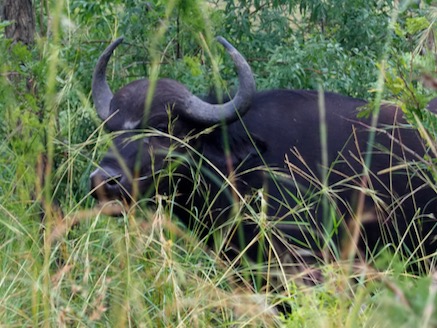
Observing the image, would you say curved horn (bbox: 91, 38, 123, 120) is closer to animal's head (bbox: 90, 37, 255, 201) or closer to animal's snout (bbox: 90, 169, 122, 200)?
animal's head (bbox: 90, 37, 255, 201)

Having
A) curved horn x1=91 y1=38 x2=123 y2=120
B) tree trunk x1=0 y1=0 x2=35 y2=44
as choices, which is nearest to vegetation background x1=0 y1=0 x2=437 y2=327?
tree trunk x1=0 y1=0 x2=35 y2=44

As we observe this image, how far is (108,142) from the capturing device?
15.6 feet

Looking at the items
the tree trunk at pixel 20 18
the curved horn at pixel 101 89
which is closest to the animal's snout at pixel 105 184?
the curved horn at pixel 101 89

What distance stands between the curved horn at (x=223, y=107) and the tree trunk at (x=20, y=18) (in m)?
1.49

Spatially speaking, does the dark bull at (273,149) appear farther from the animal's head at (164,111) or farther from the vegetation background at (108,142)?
the vegetation background at (108,142)

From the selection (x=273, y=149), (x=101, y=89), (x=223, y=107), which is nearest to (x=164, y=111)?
(x=223, y=107)

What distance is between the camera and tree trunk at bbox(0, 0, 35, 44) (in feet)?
20.0

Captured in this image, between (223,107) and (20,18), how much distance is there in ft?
5.59

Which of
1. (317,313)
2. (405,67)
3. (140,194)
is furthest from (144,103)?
(317,313)

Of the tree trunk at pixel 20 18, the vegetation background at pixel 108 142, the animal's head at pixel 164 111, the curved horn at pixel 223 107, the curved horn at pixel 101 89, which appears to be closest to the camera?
the vegetation background at pixel 108 142

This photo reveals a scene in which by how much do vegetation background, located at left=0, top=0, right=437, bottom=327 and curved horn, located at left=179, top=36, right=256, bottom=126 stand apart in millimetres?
237

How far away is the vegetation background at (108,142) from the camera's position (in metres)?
3.26

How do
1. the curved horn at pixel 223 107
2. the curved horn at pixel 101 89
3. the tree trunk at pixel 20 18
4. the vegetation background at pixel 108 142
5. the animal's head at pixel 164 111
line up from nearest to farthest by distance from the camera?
the vegetation background at pixel 108 142, the animal's head at pixel 164 111, the curved horn at pixel 223 107, the curved horn at pixel 101 89, the tree trunk at pixel 20 18

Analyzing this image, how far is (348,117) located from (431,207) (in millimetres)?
689
